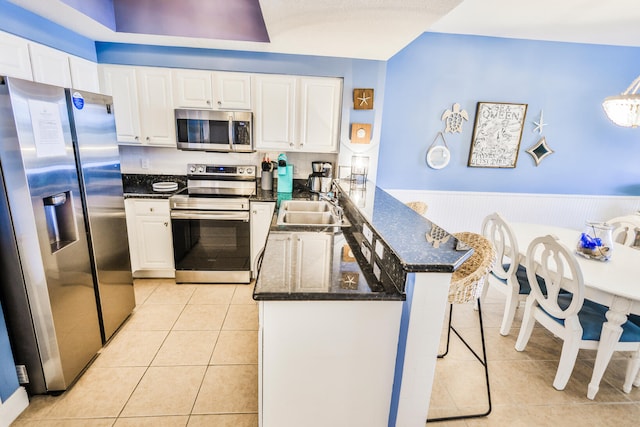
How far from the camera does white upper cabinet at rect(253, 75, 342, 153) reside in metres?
3.22

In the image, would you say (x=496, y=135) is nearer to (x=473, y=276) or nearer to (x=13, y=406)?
(x=473, y=276)

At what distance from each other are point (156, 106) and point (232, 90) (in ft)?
2.50

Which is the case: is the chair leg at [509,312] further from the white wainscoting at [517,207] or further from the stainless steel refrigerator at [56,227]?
the stainless steel refrigerator at [56,227]

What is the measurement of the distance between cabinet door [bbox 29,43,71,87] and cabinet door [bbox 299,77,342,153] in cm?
202

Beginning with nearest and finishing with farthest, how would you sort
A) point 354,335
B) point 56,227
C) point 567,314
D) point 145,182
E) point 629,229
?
1. point 354,335
2. point 56,227
3. point 567,314
4. point 629,229
5. point 145,182

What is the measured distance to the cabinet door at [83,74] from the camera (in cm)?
274

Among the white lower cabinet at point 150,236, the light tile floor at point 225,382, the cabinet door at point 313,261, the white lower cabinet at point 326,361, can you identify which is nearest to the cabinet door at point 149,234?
the white lower cabinet at point 150,236

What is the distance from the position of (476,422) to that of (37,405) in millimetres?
2551

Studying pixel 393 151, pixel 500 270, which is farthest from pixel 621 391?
pixel 393 151

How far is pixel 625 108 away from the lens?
7.59ft

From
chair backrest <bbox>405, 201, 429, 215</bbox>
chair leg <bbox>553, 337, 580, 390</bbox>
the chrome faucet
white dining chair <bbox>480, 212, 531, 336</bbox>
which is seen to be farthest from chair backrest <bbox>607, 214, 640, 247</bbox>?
the chrome faucet

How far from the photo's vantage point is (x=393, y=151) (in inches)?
153

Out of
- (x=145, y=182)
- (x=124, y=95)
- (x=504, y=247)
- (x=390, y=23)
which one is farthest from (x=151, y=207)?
(x=504, y=247)

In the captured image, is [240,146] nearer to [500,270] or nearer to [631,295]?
[500,270]
